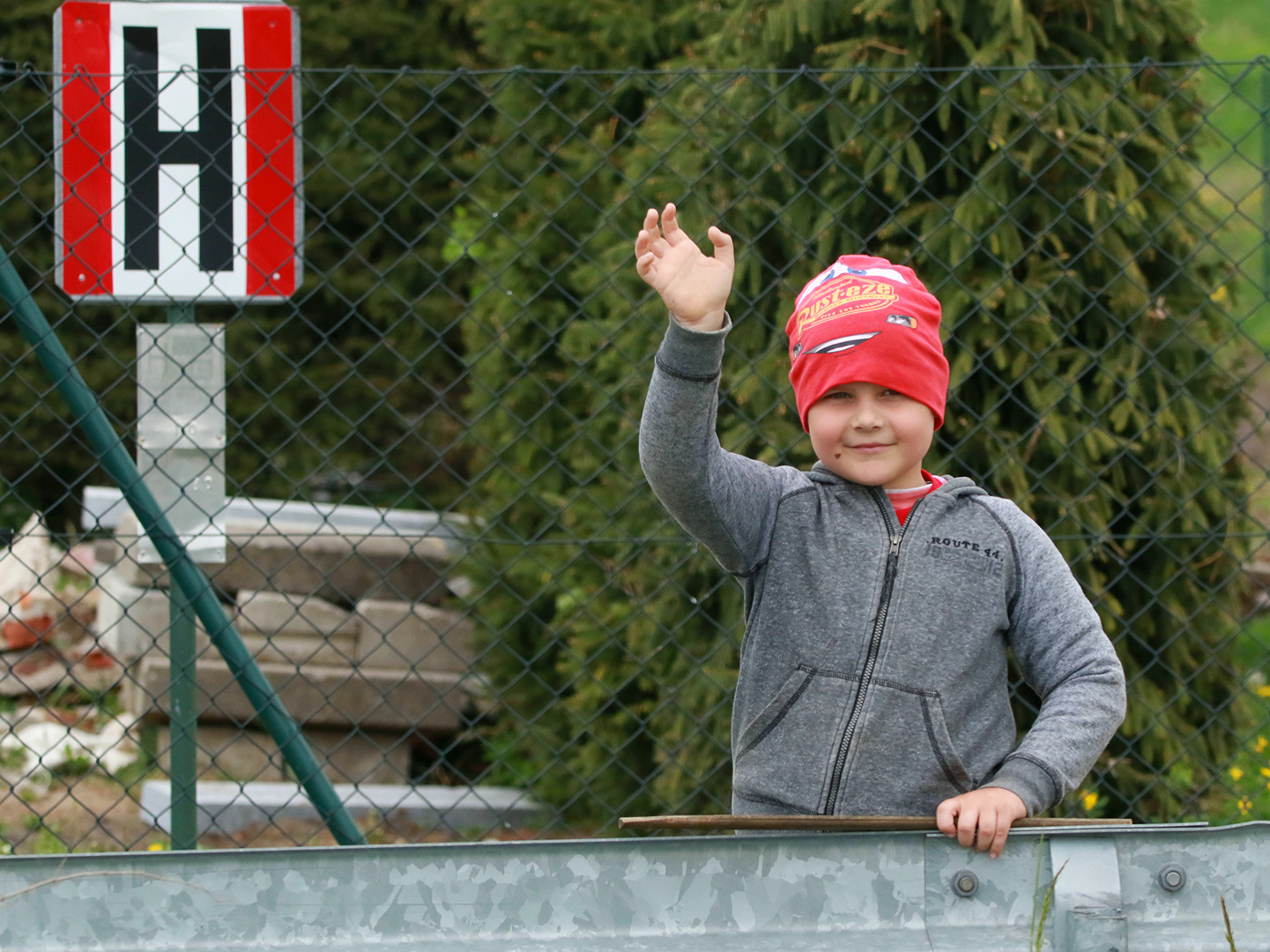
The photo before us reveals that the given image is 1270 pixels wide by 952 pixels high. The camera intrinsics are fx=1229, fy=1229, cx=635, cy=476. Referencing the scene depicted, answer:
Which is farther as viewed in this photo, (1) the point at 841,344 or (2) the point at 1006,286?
(2) the point at 1006,286

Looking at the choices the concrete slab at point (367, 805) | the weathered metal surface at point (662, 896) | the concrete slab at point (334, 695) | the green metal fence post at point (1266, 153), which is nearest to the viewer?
the weathered metal surface at point (662, 896)

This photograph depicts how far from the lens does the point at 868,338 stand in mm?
1525

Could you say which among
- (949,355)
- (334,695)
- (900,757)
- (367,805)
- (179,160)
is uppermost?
(179,160)

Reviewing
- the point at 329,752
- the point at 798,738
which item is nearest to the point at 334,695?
the point at 329,752

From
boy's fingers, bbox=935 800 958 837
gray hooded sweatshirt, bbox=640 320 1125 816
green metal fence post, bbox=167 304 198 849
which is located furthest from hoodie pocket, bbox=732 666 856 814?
green metal fence post, bbox=167 304 198 849

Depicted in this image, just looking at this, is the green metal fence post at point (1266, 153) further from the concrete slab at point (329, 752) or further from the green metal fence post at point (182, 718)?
the concrete slab at point (329, 752)

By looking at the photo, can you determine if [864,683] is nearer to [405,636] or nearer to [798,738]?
[798,738]

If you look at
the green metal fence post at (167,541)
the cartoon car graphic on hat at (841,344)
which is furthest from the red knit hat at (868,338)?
the green metal fence post at (167,541)

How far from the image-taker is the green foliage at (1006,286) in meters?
2.69

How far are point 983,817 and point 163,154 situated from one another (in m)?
2.08

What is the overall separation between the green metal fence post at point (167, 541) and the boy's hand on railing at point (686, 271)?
1395 mm

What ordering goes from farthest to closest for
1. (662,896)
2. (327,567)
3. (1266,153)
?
(327,567)
(1266,153)
(662,896)

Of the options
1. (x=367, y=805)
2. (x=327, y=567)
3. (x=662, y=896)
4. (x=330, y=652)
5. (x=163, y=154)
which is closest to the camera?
(x=662, y=896)

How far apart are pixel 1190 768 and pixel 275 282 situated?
242cm
